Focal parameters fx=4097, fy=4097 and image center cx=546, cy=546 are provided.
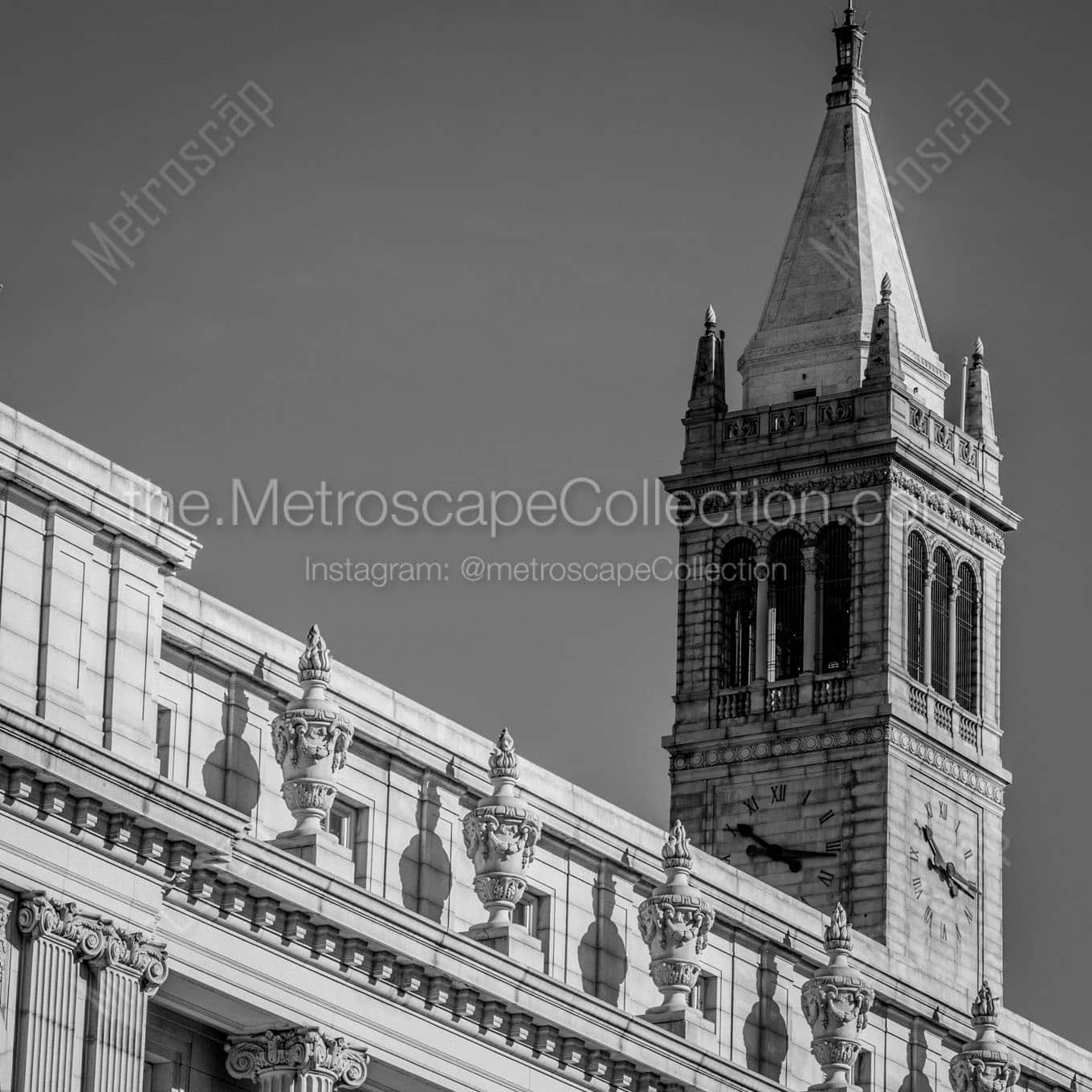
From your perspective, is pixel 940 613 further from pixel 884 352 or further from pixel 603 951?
pixel 603 951

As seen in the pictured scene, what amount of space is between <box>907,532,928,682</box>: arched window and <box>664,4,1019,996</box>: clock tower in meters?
0.09

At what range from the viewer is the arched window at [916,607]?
12169cm

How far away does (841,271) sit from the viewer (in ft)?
416

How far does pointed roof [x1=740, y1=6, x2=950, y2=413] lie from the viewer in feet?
414

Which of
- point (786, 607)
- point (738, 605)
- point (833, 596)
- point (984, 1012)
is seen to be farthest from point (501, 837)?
point (738, 605)

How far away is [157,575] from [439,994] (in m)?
9.49

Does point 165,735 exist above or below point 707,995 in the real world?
below

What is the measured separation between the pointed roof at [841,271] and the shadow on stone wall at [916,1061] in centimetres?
4419

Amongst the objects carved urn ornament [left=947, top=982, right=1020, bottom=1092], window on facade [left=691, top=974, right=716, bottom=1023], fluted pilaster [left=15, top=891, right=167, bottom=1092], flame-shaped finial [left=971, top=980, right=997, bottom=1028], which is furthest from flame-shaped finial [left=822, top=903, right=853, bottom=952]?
fluted pilaster [left=15, top=891, right=167, bottom=1092]

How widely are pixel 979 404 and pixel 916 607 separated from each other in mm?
8864

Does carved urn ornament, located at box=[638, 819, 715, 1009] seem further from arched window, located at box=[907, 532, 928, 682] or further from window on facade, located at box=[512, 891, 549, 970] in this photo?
arched window, located at box=[907, 532, 928, 682]

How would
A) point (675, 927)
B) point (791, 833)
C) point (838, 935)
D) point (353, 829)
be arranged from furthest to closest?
1. point (791, 833)
2. point (838, 935)
3. point (675, 927)
4. point (353, 829)

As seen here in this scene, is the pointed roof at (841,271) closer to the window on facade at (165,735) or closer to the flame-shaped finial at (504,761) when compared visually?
the flame-shaped finial at (504,761)

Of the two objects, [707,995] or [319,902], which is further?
[707,995]
